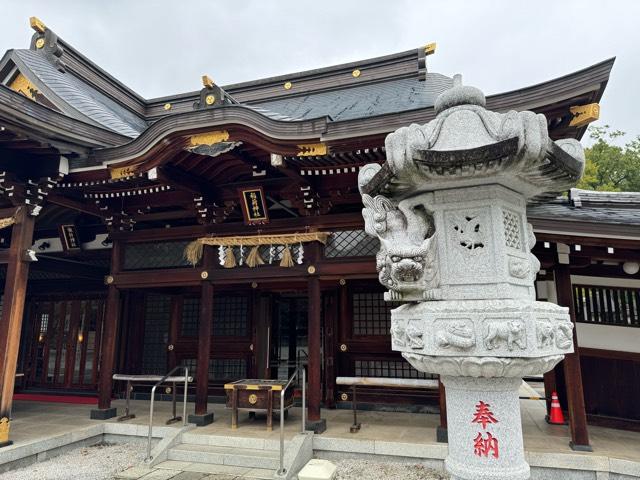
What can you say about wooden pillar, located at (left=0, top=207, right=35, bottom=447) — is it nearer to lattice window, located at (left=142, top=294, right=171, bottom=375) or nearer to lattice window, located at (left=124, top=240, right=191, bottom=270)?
lattice window, located at (left=124, top=240, right=191, bottom=270)

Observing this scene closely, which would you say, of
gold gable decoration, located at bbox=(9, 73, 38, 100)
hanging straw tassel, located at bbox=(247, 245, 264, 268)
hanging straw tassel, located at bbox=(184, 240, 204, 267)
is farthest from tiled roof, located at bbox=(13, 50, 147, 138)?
hanging straw tassel, located at bbox=(247, 245, 264, 268)

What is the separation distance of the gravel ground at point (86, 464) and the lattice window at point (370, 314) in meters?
4.74

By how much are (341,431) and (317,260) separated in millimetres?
2886

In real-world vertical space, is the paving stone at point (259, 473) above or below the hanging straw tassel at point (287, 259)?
below

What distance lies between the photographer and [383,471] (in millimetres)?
5598

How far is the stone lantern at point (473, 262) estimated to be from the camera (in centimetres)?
272

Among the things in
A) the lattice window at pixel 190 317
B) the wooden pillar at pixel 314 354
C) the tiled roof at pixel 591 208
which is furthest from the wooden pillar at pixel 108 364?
the tiled roof at pixel 591 208

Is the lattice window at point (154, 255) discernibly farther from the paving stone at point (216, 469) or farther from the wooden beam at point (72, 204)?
the paving stone at point (216, 469)

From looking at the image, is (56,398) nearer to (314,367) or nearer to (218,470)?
(218,470)

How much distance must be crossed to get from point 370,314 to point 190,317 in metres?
4.46

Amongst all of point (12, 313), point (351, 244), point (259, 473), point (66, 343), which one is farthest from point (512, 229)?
point (66, 343)

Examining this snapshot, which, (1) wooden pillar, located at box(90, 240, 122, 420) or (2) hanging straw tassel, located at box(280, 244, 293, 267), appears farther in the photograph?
(1) wooden pillar, located at box(90, 240, 122, 420)

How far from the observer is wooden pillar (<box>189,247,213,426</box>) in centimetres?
719

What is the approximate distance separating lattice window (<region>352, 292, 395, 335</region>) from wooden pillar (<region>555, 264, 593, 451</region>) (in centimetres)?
340
